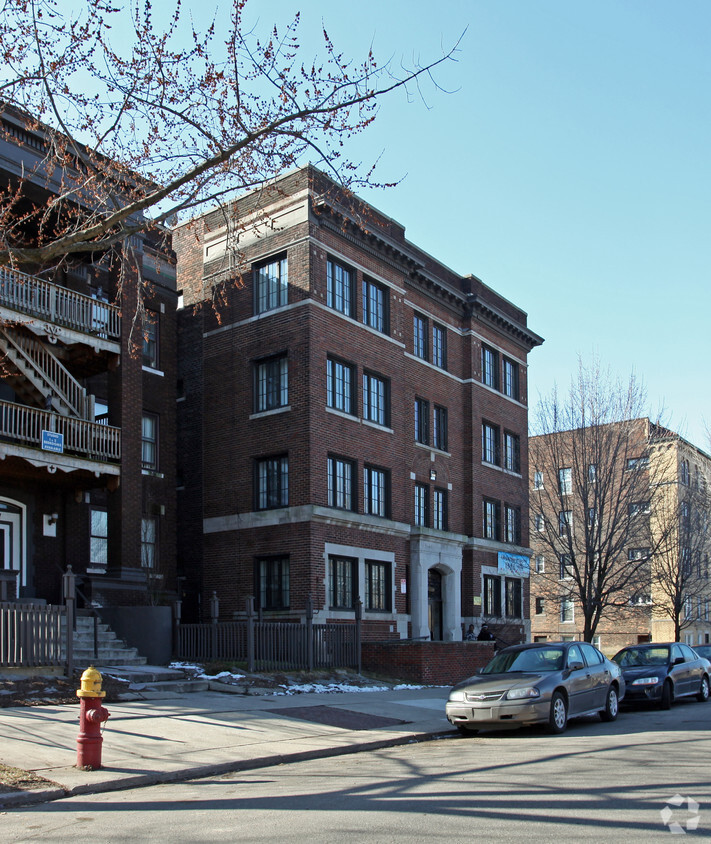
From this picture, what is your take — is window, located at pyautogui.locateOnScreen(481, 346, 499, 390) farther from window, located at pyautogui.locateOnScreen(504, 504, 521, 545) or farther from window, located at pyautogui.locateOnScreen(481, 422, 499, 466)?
window, located at pyautogui.locateOnScreen(504, 504, 521, 545)

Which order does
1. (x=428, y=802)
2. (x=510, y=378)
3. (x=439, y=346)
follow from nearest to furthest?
(x=428, y=802) < (x=439, y=346) < (x=510, y=378)

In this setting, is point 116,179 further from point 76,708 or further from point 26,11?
point 76,708

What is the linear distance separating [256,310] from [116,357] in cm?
505

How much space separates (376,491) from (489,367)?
927 centimetres

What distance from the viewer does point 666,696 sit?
1781 cm

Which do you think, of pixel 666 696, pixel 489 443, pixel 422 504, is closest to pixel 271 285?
pixel 422 504

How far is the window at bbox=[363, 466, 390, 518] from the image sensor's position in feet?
88.6

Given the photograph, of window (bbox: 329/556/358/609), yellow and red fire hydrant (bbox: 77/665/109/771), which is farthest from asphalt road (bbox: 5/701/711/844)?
window (bbox: 329/556/358/609)

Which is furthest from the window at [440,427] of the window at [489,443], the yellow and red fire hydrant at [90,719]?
the yellow and red fire hydrant at [90,719]

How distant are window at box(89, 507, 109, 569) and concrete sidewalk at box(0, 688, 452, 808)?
7.96 metres

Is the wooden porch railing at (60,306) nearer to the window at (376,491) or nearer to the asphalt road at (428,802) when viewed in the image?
the window at (376,491)

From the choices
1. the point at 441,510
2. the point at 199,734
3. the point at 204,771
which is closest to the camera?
the point at 204,771

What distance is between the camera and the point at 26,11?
10.1 m

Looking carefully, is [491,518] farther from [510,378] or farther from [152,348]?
[152,348]
